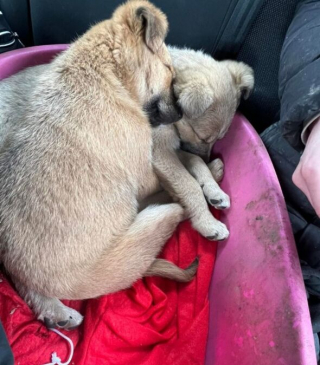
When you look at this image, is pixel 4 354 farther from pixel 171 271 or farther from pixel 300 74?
pixel 300 74

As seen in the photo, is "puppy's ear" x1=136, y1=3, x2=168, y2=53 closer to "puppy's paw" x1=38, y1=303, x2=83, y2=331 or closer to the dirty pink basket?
the dirty pink basket

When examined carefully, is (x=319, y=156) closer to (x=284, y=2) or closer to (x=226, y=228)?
(x=226, y=228)

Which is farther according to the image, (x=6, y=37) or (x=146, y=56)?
(x=6, y=37)

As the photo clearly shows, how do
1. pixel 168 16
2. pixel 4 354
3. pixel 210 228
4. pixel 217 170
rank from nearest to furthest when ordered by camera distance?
pixel 4 354 < pixel 210 228 < pixel 217 170 < pixel 168 16

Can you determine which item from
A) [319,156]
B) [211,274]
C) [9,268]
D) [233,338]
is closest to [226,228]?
[211,274]

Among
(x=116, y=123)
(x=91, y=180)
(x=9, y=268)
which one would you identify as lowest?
(x=9, y=268)

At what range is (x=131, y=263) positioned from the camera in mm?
1733

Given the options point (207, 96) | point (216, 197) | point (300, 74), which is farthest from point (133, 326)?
point (300, 74)

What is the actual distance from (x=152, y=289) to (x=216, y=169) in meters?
0.73

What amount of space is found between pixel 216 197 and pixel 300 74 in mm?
731

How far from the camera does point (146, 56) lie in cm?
174

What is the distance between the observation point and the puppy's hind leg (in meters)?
1.70

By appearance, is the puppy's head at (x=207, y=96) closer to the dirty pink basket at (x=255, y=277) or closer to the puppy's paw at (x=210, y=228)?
the dirty pink basket at (x=255, y=277)

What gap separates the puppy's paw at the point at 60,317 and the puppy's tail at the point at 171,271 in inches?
14.6
